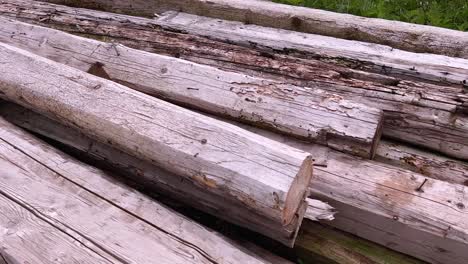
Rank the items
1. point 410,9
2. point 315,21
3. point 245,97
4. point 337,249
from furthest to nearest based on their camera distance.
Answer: point 410,9, point 315,21, point 245,97, point 337,249

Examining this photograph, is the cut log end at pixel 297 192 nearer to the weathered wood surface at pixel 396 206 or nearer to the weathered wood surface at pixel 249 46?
the weathered wood surface at pixel 396 206

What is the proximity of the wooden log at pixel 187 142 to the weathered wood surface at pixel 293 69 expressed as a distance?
519 mm

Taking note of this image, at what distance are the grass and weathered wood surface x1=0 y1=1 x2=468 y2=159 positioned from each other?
1544mm

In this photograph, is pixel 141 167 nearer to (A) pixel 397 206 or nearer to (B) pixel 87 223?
(B) pixel 87 223

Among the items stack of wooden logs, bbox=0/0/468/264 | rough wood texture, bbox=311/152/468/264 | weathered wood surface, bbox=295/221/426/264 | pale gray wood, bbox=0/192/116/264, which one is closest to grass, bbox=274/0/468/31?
stack of wooden logs, bbox=0/0/468/264

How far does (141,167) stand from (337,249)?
1.14 m

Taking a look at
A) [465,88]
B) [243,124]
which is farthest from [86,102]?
[465,88]

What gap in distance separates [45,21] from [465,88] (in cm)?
341

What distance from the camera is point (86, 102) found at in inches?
111

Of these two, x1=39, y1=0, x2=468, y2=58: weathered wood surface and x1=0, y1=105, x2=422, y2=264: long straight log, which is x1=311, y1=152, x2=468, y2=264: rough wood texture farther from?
x1=39, y1=0, x2=468, y2=58: weathered wood surface

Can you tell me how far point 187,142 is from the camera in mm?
2439

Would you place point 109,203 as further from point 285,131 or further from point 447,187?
point 447,187

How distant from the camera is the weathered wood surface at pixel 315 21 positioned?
4.05 m

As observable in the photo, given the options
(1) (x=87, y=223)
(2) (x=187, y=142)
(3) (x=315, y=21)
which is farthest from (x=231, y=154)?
(3) (x=315, y=21)
